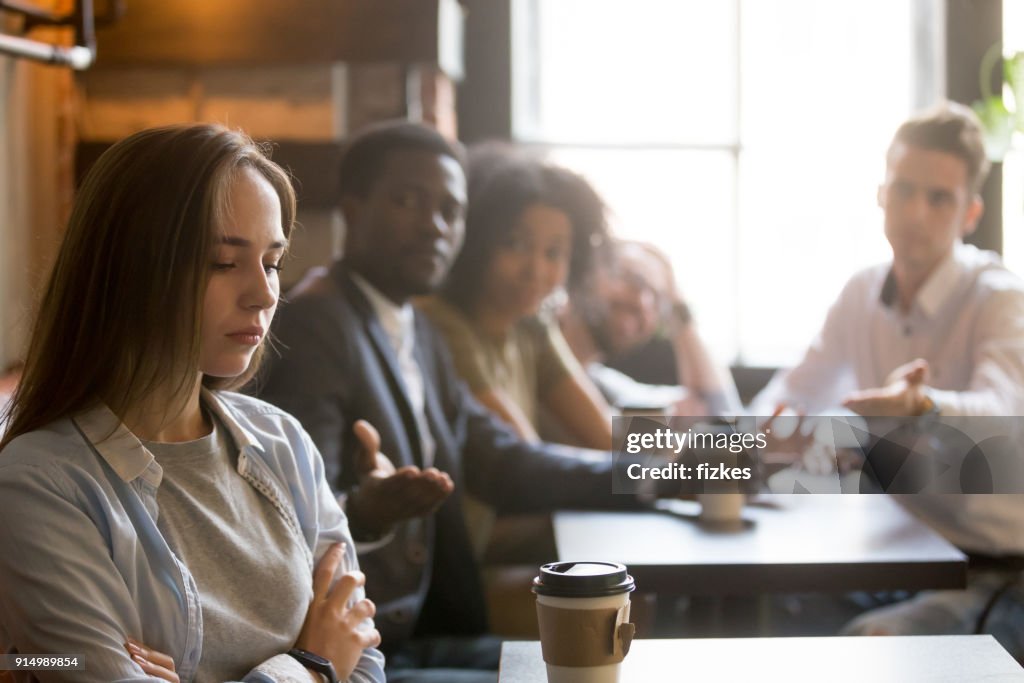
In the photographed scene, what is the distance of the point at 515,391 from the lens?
2785mm

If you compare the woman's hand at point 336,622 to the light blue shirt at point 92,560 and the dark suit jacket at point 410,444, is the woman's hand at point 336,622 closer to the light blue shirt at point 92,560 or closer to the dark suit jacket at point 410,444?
the light blue shirt at point 92,560

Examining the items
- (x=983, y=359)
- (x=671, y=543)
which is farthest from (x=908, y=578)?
(x=983, y=359)

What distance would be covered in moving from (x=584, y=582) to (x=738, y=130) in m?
2.82

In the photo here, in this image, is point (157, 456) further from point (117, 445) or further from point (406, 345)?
point (406, 345)

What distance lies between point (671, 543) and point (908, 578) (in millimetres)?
379

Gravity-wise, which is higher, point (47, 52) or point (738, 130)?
point (47, 52)

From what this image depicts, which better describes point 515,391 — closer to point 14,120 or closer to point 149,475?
point 14,120

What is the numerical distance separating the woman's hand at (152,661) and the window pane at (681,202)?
108 inches

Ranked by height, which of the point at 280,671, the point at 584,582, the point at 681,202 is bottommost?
the point at 280,671

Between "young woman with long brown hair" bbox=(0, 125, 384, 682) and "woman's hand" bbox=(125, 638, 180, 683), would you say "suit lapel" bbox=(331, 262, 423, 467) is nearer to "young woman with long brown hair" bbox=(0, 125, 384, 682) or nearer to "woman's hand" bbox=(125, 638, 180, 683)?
"young woman with long brown hair" bbox=(0, 125, 384, 682)

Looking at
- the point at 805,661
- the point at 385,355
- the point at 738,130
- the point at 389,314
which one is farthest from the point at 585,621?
the point at 738,130

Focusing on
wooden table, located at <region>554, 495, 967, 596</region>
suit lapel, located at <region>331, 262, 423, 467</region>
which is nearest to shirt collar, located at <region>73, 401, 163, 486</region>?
wooden table, located at <region>554, 495, 967, 596</region>

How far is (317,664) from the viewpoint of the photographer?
1127mm

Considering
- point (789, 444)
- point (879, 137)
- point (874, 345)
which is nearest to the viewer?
point (789, 444)
